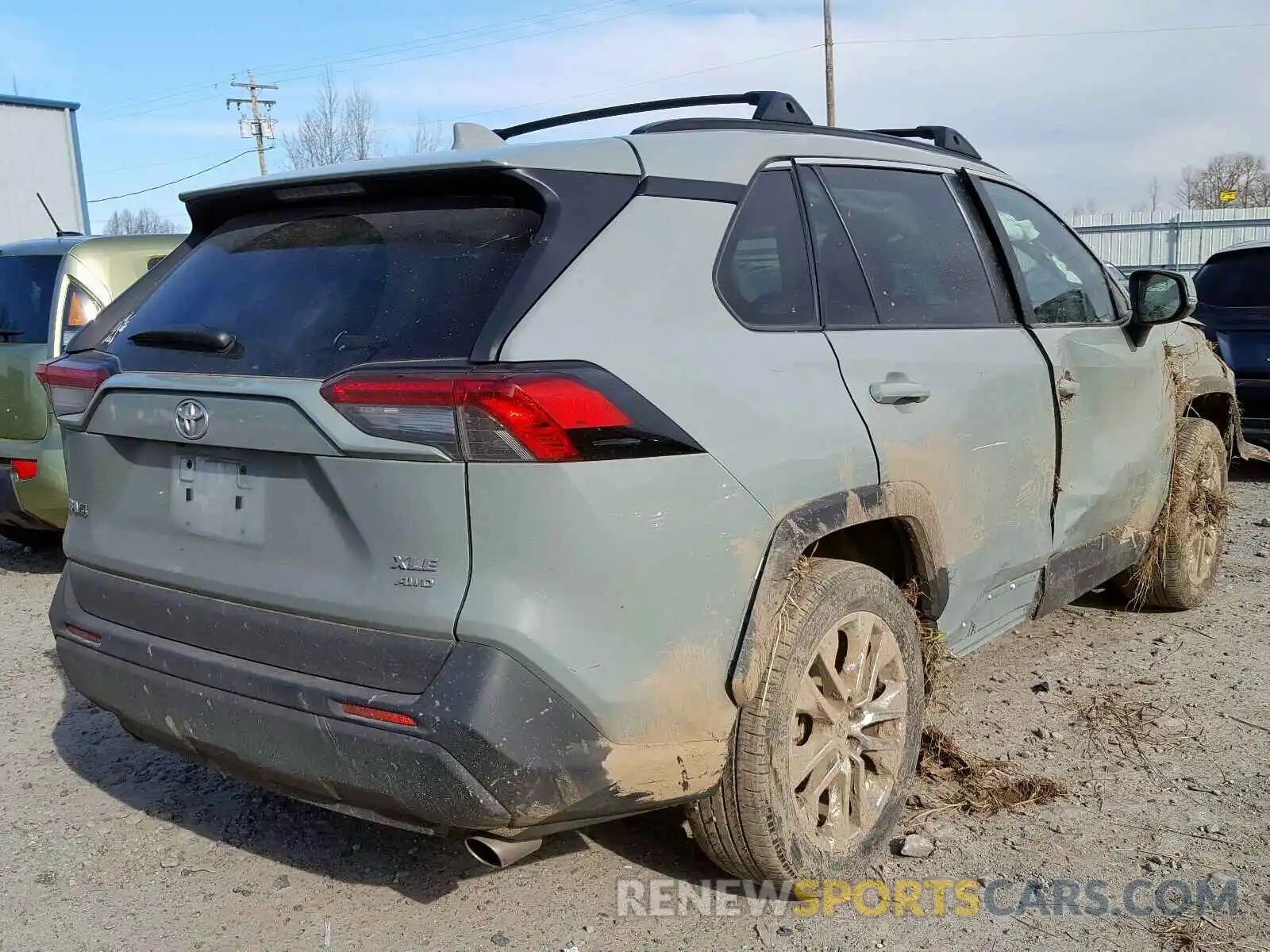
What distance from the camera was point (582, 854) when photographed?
10.3ft

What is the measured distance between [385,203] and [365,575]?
904 mm

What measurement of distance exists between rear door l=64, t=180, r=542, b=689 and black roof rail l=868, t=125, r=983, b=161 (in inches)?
82.5

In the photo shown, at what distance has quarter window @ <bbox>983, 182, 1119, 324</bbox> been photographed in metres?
3.82

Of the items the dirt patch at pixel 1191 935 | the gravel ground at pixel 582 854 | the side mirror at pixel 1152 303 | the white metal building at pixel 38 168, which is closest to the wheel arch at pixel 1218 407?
the side mirror at pixel 1152 303

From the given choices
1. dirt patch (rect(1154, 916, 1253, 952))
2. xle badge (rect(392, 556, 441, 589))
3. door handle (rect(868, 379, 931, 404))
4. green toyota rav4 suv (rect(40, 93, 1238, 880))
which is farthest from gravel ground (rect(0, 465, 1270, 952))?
door handle (rect(868, 379, 931, 404))

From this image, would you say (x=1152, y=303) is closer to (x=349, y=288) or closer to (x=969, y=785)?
(x=969, y=785)

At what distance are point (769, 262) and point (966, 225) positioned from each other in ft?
3.78

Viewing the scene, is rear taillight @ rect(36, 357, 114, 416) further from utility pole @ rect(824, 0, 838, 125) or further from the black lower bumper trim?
utility pole @ rect(824, 0, 838, 125)

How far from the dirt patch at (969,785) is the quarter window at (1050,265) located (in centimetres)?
145

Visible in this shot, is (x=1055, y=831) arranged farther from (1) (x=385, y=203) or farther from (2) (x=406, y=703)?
(1) (x=385, y=203)

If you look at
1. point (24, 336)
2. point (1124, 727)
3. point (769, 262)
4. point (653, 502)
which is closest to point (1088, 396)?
point (1124, 727)

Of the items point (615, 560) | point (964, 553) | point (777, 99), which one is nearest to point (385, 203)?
point (615, 560)

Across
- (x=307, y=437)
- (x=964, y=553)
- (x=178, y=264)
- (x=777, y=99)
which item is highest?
(x=777, y=99)

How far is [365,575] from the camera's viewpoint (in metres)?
2.30
